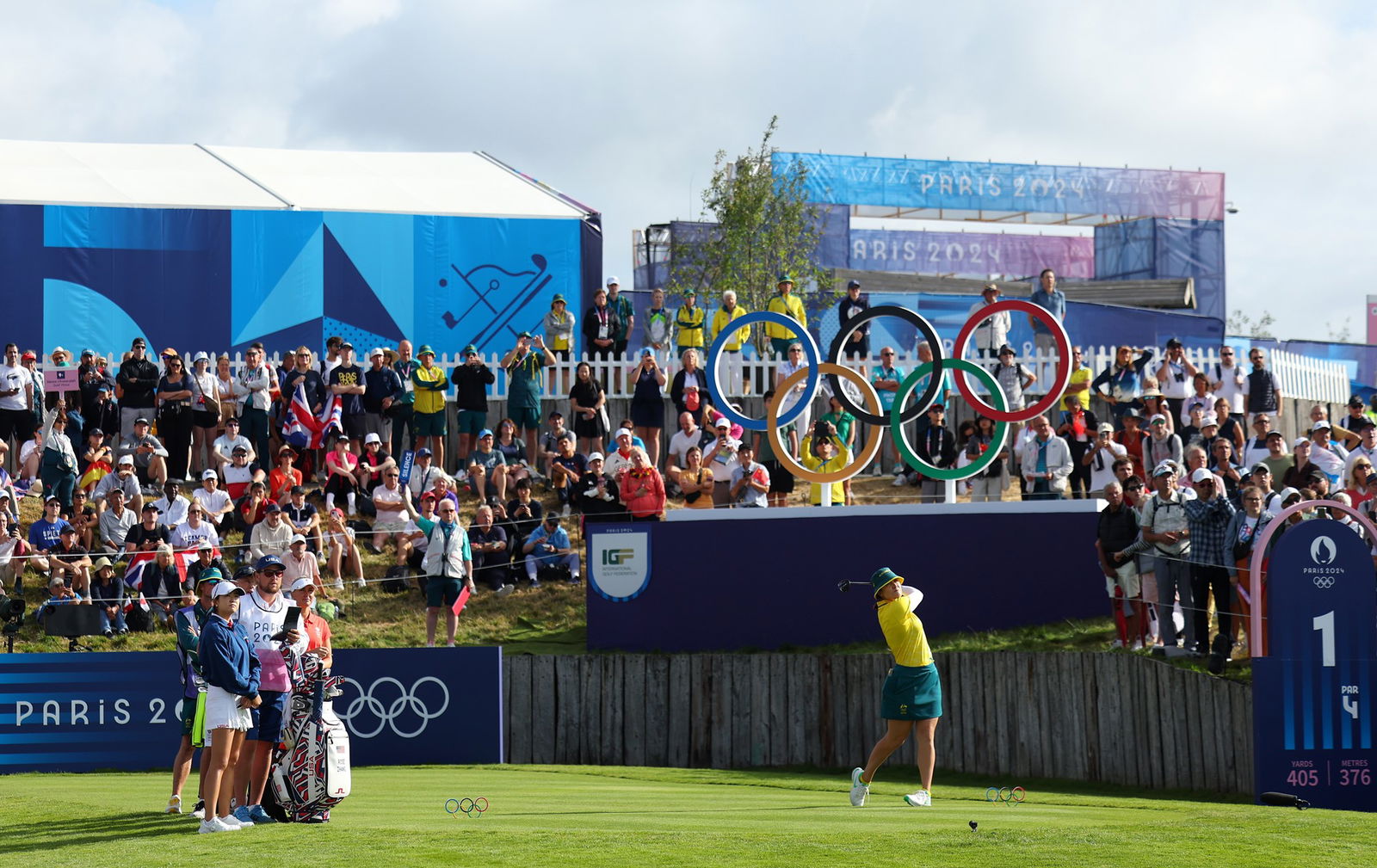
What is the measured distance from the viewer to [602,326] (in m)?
24.1

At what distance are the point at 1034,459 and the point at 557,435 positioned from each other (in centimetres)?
618

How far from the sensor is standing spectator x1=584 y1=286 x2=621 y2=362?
24062 millimetres

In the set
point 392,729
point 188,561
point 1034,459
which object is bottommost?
point 392,729

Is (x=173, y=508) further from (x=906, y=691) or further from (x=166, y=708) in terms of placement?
(x=906, y=691)

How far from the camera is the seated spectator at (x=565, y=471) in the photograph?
20109 mm

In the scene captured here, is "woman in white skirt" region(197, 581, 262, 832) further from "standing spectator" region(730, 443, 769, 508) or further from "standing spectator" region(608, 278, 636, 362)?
"standing spectator" region(608, 278, 636, 362)

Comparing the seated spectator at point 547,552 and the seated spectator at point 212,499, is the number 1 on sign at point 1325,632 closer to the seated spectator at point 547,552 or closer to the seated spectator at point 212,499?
the seated spectator at point 547,552

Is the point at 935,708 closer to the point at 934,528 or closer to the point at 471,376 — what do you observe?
the point at 934,528

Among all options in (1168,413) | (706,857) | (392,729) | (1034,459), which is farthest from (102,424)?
(706,857)

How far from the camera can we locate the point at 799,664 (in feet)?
54.2

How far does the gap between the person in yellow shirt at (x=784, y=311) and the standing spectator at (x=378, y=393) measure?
5093 millimetres

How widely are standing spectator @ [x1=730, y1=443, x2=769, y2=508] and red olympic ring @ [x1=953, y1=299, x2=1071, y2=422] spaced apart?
2.61 meters

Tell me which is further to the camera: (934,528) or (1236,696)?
(934,528)

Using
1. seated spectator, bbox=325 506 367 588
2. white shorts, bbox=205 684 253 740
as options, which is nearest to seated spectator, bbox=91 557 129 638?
seated spectator, bbox=325 506 367 588
